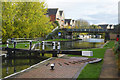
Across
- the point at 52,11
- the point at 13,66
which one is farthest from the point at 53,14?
the point at 13,66

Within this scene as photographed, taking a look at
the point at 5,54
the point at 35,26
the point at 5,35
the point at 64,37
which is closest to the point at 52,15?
the point at 64,37

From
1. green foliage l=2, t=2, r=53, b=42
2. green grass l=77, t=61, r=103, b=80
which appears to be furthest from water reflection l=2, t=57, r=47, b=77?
green foliage l=2, t=2, r=53, b=42

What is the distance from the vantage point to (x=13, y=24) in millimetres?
25188

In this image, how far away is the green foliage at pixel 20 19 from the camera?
23898 millimetres

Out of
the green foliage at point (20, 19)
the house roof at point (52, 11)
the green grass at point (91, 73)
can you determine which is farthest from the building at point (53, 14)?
the green grass at point (91, 73)

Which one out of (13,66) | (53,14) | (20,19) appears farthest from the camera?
(53,14)

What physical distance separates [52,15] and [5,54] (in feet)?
153

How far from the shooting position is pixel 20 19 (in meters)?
25.7

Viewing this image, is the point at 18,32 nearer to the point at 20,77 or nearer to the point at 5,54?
the point at 5,54

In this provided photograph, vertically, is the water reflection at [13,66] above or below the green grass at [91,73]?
below

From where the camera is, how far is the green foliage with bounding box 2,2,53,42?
78.4ft

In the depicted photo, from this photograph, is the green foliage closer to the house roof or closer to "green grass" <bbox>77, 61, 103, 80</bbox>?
"green grass" <bbox>77, 61, 103, 80</bbox>

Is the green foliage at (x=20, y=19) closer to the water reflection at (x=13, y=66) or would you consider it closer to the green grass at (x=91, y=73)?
the water reflection at (x=13, y=66)

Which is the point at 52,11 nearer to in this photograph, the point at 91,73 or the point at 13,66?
the point at 13,66
